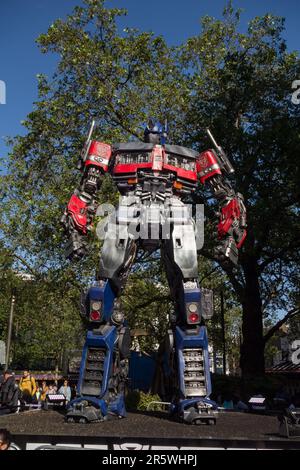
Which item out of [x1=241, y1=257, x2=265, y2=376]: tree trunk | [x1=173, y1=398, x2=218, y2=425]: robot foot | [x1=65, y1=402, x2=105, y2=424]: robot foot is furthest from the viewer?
[x1=241, y1=257, x2=265, y2=376]: tree trunk

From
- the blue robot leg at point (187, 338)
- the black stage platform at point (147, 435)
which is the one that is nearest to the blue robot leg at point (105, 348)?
the black stage platform at point (147, 435)

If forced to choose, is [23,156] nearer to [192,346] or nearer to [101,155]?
[101,155]

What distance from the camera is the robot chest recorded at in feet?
25.5

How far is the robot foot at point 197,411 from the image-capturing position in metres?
6.20

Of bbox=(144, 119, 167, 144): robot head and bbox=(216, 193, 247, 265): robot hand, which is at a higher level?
bbox=(144, 119, 167, 144): robot head

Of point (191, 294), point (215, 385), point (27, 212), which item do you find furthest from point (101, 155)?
point (215, 385)

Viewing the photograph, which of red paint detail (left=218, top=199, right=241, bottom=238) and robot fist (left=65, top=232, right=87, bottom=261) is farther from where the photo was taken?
red paint detail (left=218, top=199, right=241, bottom=238)

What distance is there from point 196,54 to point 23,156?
789 centimetres

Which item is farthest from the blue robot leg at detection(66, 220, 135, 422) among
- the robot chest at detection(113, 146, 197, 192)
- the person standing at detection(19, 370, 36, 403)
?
the person standing at detection(19, 370, 36, 403)

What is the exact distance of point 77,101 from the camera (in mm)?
16891

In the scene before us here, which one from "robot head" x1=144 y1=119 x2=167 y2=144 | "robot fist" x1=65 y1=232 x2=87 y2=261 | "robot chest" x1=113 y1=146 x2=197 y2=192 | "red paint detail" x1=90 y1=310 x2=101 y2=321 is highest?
"robot head" x1=144 y1=119 x2=167 y2=144

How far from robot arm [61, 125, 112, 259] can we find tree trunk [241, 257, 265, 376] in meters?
10.2

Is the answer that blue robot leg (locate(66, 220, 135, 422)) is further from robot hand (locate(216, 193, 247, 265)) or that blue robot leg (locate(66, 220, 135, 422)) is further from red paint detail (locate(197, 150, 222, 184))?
red paint detail (locate(197, 150, 222, 184))
